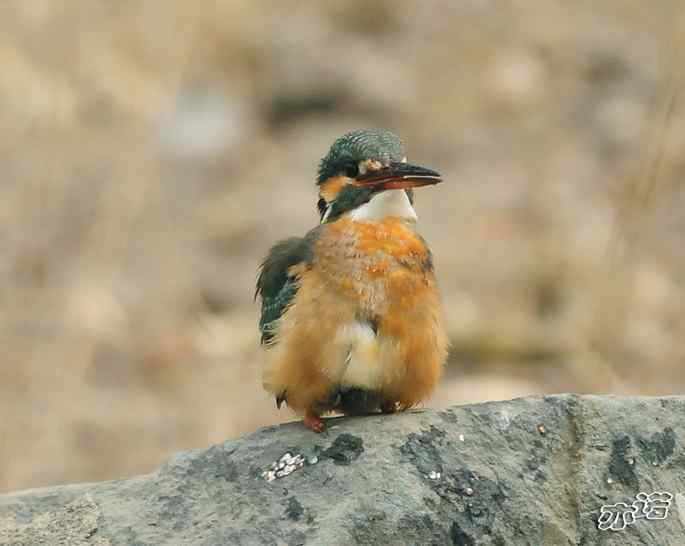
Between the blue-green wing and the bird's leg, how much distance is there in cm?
32

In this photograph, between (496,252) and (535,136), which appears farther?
(535,136)

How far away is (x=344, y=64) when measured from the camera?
39.8 ft

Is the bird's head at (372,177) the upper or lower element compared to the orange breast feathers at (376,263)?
upper

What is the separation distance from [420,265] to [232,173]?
21.3ft

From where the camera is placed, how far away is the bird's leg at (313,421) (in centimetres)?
465

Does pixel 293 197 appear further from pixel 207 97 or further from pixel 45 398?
pixel 45 398

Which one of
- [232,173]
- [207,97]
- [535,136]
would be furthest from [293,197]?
[535,136]

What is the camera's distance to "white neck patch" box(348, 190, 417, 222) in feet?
16.4

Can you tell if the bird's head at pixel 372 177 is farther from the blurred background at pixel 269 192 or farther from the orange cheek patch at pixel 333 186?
the blurred background at pixel 269 192

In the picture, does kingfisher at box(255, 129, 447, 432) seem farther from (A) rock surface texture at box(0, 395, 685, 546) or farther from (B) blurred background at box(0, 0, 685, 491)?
(B) blurred background at box(0, 0, 685, 491)

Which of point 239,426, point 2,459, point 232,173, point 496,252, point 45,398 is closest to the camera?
point 2,459

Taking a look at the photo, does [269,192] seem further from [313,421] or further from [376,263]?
[313,421]

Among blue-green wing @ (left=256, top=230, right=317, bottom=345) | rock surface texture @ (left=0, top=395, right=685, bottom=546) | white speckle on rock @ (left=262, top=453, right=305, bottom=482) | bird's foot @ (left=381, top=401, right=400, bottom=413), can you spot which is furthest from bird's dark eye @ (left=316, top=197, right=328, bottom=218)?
white speckle on rock @ (left=262, top=453, right=305, bottom=482)

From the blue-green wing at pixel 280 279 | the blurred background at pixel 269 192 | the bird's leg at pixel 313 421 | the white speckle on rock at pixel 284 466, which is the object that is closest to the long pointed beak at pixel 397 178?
the blue-green wing at pixel 280 279
